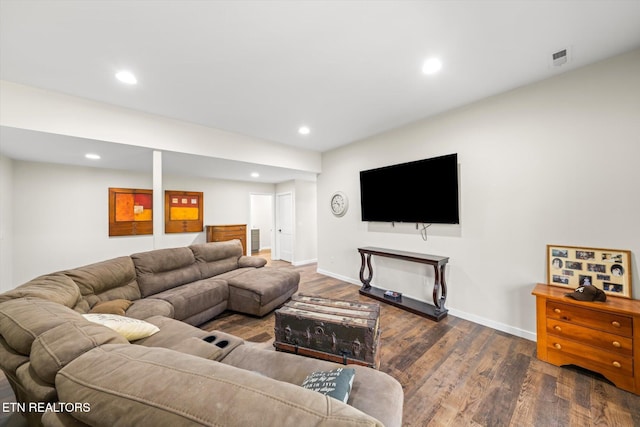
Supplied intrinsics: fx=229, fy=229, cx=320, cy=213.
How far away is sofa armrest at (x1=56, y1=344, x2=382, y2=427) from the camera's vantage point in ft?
1.72

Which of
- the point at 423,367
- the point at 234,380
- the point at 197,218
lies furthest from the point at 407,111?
the point at 197,218

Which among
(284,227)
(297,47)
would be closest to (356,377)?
(297,47)

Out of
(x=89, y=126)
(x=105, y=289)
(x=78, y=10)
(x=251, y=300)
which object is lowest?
(x=251, y=300)

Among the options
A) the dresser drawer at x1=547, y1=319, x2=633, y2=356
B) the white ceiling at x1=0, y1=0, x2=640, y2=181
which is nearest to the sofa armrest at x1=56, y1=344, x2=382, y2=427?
the white ceiling at x1=0, y1=0, x2=640, y2=181

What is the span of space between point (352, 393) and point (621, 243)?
269 cm

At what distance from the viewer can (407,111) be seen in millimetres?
3051

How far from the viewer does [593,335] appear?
1855mm

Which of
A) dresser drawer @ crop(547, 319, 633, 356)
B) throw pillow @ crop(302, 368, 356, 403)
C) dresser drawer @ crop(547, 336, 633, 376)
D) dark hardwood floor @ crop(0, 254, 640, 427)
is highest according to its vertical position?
throw pillow @ crop(302, 368, 356, 403)

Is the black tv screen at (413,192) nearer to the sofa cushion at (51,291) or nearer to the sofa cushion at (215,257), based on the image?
the sofa cushion at (215,257)

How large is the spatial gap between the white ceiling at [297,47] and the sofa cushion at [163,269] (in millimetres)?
1856

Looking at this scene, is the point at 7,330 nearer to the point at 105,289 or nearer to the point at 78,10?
the point at 105,289

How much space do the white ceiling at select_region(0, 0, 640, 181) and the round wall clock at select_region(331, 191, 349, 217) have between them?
6.41 feet

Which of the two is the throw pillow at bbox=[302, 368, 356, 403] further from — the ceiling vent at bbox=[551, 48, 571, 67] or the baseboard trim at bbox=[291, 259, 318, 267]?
the baseboard trim at bbox=[291, 259, 318, 267]

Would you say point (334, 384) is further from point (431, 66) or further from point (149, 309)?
point (431, 66)
